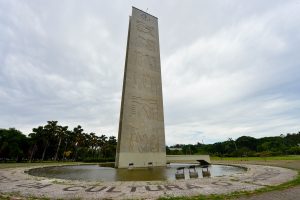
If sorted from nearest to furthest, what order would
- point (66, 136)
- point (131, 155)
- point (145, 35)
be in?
point (131, 155) < point (145, 35) < point (66, 136)

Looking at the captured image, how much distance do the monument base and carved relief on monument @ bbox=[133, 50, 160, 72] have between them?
38.0 ft

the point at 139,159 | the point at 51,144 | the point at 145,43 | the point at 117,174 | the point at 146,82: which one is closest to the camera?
the point at 117,174

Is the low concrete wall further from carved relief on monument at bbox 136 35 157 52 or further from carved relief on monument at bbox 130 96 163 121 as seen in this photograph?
carved relief on monument at bbox 136 35 157 52

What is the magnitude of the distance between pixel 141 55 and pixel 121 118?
9492 millimetres

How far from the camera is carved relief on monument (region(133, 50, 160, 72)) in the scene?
109 feet

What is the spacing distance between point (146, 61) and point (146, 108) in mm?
6698

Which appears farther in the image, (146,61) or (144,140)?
(146,61)

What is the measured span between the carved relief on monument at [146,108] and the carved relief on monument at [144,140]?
163 centimetres

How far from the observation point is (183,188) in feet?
33.2

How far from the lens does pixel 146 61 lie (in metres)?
34.3

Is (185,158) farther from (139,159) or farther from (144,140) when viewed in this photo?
(139,159)

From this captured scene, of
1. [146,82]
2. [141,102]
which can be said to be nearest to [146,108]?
[141,102]

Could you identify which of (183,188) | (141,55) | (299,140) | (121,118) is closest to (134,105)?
(121,118)

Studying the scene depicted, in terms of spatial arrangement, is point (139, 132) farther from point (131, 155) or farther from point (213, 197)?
point (213, 197)
